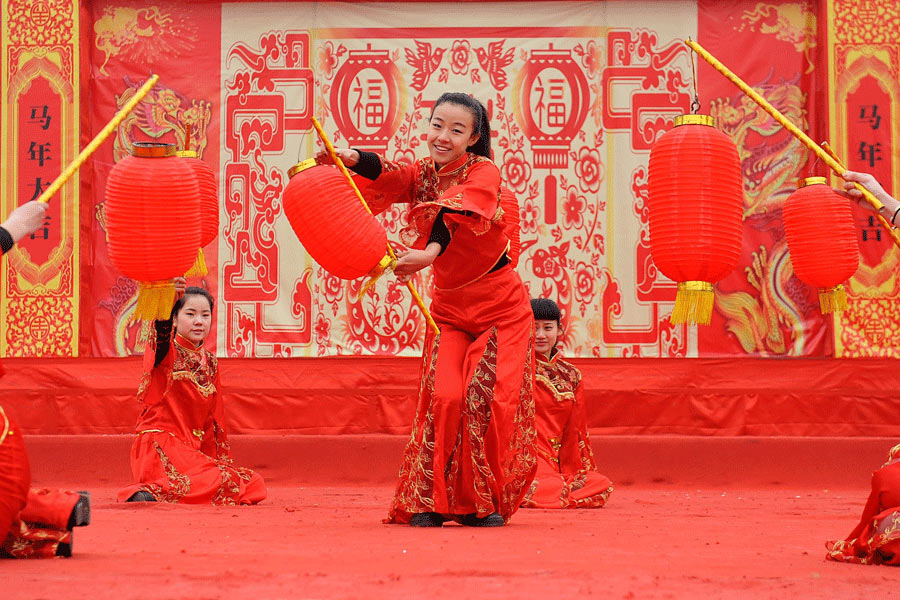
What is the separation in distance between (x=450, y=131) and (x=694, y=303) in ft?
3.71

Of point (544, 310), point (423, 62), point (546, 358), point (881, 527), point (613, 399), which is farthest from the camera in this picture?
point (423, 62)

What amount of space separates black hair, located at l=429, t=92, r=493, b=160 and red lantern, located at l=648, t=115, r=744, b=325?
2.70ft

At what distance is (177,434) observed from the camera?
14.4ft

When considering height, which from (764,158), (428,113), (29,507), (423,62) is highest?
(423,62)

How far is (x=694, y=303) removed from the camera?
397 cm

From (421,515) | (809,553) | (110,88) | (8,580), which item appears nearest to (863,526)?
(809,553)

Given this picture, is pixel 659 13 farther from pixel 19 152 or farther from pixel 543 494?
pixel 19 152

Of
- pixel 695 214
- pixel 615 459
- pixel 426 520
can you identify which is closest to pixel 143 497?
pixel 426 520

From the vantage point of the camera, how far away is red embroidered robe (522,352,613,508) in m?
4.53

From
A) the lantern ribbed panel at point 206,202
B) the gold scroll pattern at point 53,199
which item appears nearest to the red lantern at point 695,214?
the lantern ribbed panel at point 206,202

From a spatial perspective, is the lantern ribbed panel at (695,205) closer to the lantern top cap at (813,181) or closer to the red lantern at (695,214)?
the red lantern at (695,214)

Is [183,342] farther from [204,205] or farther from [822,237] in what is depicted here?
[822,237]

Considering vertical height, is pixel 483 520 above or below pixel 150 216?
below

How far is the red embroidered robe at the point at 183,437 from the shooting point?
427 cm
